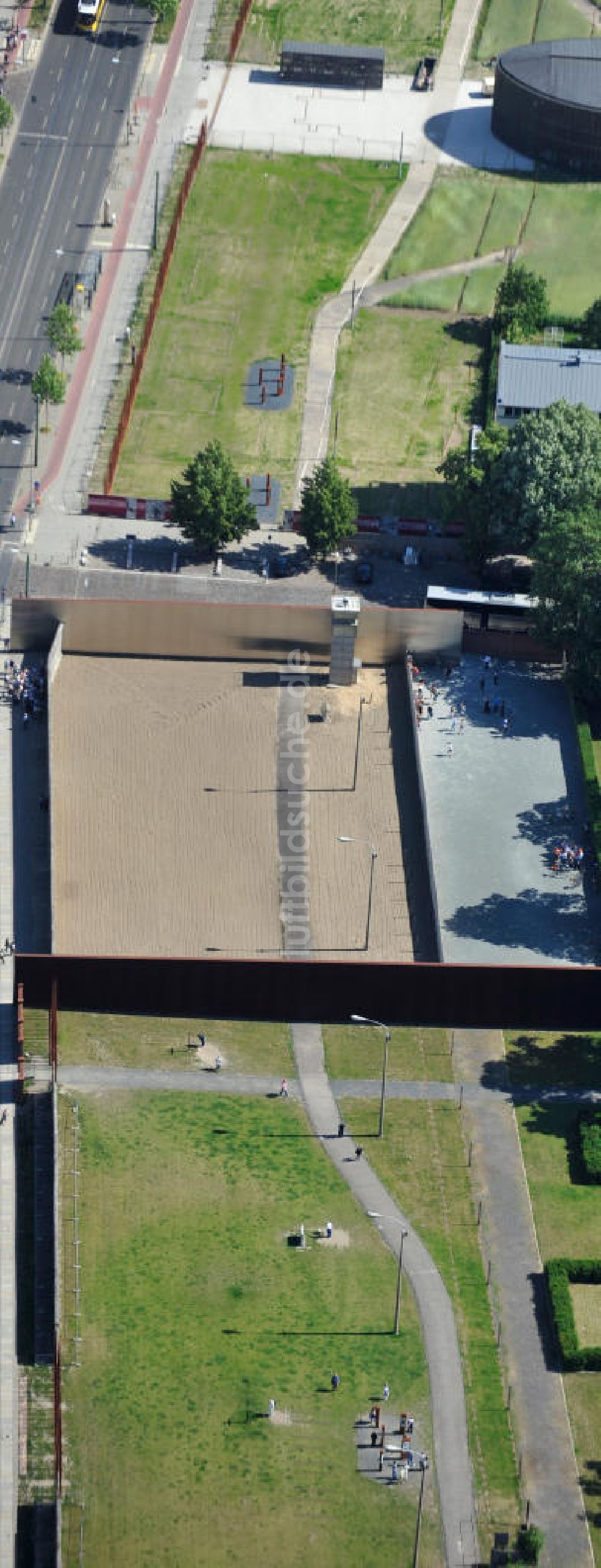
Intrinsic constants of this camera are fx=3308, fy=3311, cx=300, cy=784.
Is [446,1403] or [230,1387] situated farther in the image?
[446,1403]

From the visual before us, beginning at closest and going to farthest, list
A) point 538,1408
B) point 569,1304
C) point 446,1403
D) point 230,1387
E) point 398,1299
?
point 230,1387, point 446,1403, point 538,1408, point 398,1299, point 569,1304

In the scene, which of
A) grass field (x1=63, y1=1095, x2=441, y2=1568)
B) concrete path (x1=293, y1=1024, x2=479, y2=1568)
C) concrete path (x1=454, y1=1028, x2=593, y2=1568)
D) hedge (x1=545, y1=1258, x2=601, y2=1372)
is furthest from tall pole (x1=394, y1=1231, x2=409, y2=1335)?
hedge (x1=545, y1=1258, x2=601, y2=1372)

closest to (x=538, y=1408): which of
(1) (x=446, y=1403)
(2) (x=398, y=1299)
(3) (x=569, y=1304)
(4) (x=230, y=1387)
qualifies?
(1) (x=446, y=1403)

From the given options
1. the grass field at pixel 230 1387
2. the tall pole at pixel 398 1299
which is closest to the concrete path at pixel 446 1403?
the grass field at pixel 230 1387

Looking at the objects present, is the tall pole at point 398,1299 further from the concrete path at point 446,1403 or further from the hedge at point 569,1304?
the hedge at point 569,1304

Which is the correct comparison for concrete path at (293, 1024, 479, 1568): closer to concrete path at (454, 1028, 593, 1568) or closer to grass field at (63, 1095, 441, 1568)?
grass field at (63, 1095, 441, 1568)

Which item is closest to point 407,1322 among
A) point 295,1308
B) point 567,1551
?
point 295,1308

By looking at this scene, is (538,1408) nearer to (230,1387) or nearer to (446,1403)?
(446,1403)
